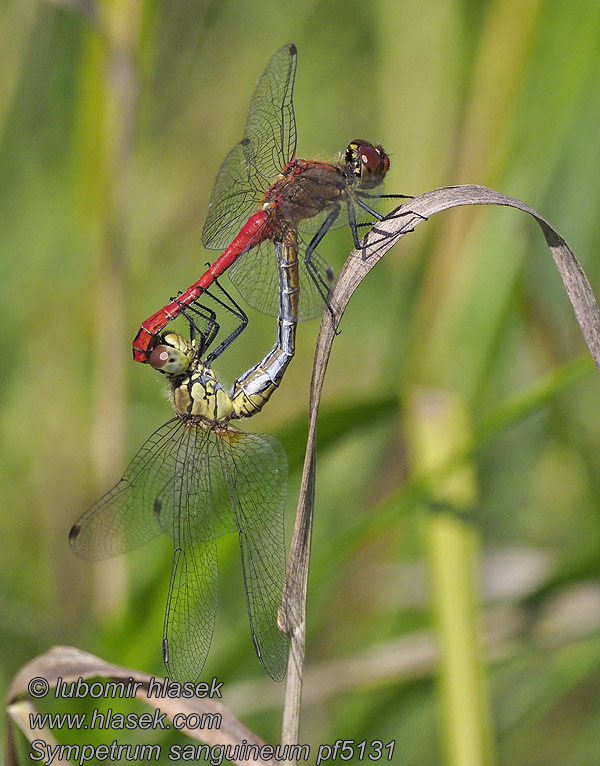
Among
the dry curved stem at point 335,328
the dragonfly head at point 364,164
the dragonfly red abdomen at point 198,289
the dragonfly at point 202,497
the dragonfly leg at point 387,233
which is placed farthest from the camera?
the dragonfly red abdomen at point 198,289

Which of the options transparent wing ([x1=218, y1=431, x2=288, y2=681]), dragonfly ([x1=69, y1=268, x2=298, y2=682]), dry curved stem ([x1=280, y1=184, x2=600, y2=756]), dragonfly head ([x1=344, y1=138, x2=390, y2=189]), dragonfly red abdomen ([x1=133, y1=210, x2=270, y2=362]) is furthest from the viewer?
dragonfly red abdomen ([x1=133, y1=210, x2=270, y2=362])

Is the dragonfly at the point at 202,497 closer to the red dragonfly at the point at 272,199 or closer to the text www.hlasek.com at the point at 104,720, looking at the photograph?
the red dragonfly at the point at 272,199

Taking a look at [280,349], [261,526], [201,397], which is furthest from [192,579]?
[280,349]

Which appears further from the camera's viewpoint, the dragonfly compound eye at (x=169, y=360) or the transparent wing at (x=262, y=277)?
the dragonfly compound eye at (x=169, y=360)

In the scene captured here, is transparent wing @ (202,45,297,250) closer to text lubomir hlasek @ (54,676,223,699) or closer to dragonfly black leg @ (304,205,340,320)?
dragonfly black leg @ (304,205,340,320)

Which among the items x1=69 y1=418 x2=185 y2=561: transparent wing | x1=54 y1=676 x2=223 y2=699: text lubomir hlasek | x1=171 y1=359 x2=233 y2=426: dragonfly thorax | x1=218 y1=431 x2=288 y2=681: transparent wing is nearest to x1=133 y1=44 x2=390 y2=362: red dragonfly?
x1=171 y1=359 x2=233 y2=426: dragonfly thorax

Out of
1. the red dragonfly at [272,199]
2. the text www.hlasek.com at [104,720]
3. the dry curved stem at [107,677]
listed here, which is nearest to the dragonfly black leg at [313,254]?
the red dragonfly at [272,199]
